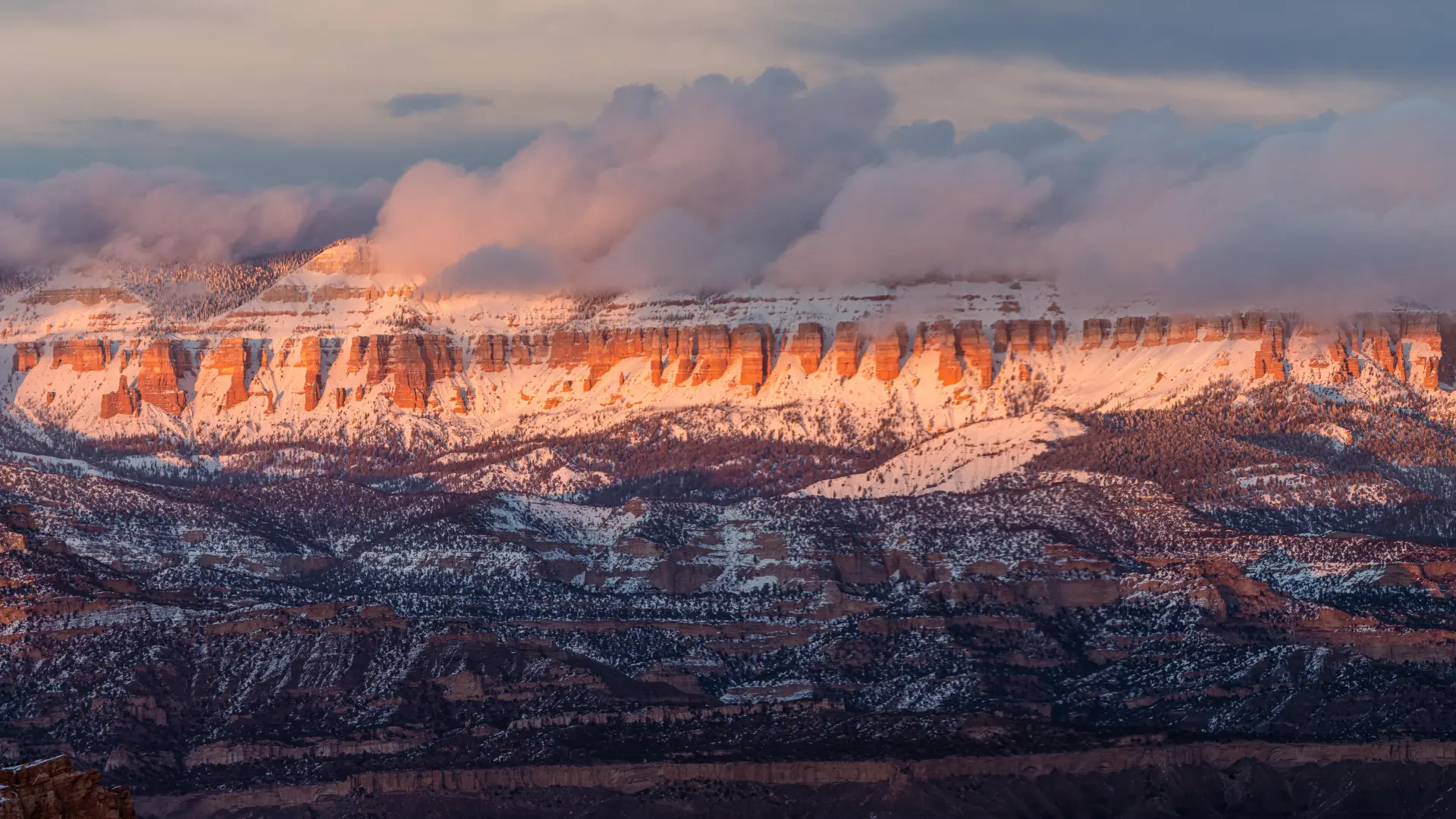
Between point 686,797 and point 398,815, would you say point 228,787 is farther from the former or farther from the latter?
point 686,797

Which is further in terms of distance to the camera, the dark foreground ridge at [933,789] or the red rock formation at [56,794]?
the dark foreground ridge at [933,789]

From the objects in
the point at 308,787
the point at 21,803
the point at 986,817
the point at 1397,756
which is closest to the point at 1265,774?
the point at 1397,756

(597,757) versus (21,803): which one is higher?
(21,803)

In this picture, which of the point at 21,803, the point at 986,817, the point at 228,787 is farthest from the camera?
the point at 228,787

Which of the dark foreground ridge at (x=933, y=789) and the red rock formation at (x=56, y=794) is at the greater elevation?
the red rock formation at (x=56, y=794)

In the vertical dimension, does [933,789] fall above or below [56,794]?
below
